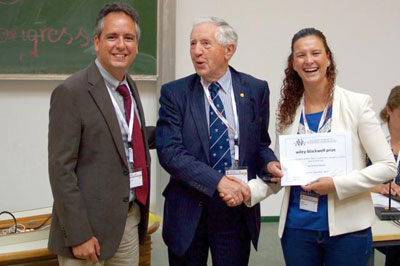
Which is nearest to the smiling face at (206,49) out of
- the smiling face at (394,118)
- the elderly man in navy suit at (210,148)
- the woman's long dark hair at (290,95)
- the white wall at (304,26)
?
the elderly man in navy suit at (210,148)

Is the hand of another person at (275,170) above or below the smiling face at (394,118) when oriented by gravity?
below

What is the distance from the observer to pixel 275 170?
6.58 feet

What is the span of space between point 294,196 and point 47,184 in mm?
2923

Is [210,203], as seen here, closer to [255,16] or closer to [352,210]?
[352,210]

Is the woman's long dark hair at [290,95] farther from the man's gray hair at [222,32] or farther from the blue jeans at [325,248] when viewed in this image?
the blue jeans at [325,248]

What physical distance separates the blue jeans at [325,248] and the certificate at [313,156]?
24cm

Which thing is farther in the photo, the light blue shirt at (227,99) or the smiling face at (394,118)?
the smiling face at (394,118)

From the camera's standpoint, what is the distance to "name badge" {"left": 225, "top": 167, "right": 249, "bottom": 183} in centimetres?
206

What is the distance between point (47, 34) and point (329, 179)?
2.96 meters

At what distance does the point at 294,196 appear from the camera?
2004 mm

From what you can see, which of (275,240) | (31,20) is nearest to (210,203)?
(275,240)

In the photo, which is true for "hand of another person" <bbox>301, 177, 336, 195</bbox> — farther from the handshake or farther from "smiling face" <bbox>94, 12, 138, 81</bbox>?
"smiling face" <bbox>94, 12, 138, 81</bbox>

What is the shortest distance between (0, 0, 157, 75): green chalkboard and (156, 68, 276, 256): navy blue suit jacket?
212 centimetres

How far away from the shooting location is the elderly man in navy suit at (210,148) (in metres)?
2.05
